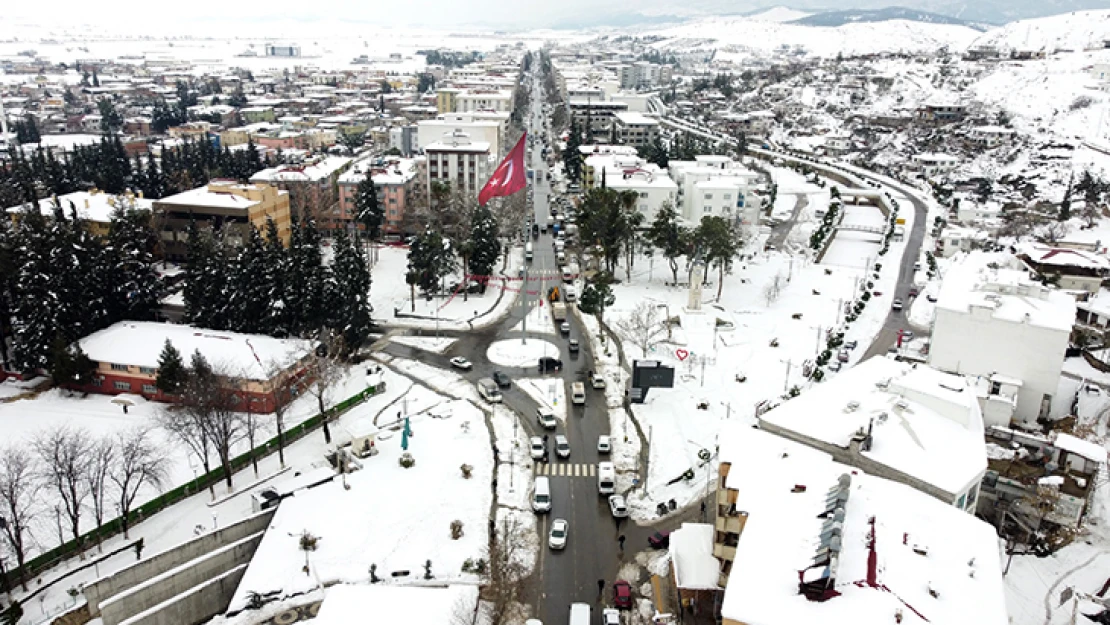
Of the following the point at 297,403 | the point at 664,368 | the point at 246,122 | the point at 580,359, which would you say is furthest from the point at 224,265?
the point at 246,122

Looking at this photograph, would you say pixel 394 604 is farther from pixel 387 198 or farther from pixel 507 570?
pixel 387 198

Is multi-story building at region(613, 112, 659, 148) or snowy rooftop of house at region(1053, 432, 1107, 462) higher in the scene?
multi-story building at region(613, 112, 659, 148)

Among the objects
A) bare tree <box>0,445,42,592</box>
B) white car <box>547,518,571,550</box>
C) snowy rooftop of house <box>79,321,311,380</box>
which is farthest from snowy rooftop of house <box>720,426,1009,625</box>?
snowy rooftop of house <box>79,321,311,380</box>

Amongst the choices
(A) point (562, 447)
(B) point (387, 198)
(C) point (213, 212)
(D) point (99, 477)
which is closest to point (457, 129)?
(B) point (387, 198)

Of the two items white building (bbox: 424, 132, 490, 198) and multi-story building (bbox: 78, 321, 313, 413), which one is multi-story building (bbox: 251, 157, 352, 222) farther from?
multi-story building (bbox: 78, 321, 313, 413)

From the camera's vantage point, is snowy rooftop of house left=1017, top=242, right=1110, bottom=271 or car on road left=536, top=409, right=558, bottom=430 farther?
snowy rooftop of house left=1017, top=242, right=1110, bottom=271

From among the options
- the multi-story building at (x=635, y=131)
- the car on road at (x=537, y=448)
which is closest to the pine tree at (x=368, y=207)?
the car on road at (x=537, y=448)

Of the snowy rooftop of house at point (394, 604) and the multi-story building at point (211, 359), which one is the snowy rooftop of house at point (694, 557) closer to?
the snowy rooftop of house at point (394, 604)

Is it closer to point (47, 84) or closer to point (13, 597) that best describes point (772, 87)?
point (13, 597)
